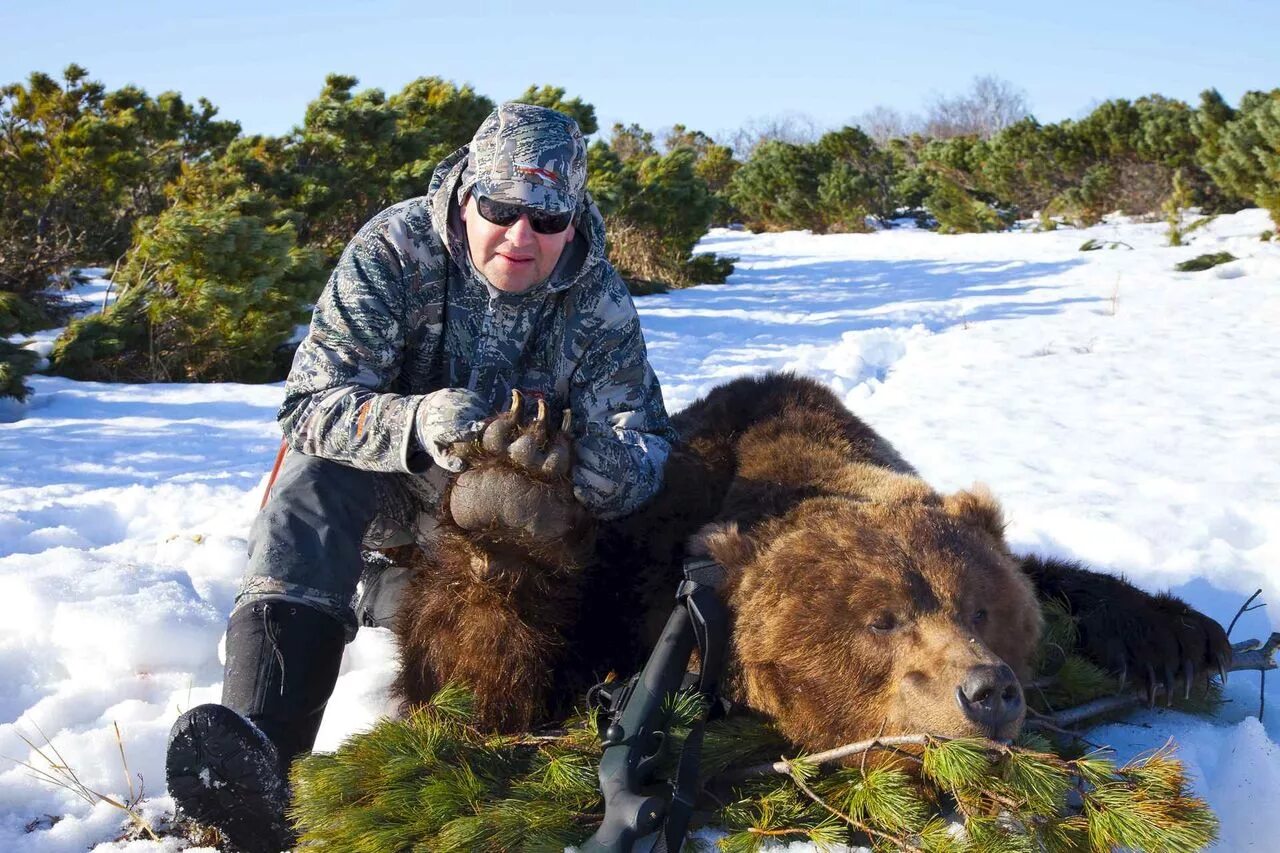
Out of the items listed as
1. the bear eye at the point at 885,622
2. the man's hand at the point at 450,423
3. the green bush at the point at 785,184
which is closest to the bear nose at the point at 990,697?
the bear eye at the point at 885,622

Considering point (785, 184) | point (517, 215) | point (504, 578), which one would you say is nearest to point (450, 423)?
point (504, 578)

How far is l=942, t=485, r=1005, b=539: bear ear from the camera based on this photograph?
8.10 feet

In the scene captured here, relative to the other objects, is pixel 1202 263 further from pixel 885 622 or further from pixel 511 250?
pixel 885 622

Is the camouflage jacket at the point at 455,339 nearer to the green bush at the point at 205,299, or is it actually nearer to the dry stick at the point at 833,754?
the dry stick at the point at 833,754

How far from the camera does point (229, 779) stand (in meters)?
2.08

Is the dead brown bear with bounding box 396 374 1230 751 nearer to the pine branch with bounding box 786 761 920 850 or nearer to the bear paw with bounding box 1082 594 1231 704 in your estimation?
the bear paw with bounding box 1082 594 1231 704

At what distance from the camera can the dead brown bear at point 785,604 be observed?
6.96ft

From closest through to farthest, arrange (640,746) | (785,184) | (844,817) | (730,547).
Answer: (844,817) → (640,746) → (730,547) → (785,184)

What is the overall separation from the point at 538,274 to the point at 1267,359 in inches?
263

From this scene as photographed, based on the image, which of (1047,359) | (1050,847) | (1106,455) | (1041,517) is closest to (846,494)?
(1050,847)

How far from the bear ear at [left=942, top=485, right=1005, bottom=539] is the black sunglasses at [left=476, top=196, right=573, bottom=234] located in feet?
4.09

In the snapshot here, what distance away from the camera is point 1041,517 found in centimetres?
416

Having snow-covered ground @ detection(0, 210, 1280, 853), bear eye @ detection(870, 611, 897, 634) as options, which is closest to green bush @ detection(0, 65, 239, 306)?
snow-covered ground @ detection(0, 210, 1280, 853)

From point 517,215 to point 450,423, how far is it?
2.42 ft
